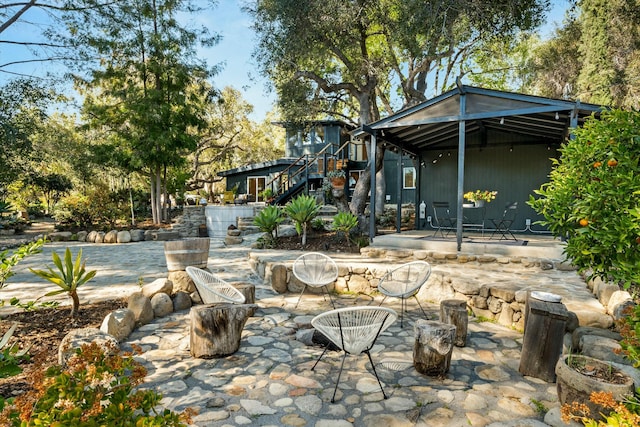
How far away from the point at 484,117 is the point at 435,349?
515 cm

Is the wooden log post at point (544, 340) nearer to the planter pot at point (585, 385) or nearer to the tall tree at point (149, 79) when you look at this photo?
the planter pot at point (585, 385)

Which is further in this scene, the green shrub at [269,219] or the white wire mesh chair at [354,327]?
the green shrub at [269,219]

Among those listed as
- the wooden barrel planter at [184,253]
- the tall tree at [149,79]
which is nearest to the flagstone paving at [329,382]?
the wooden barrel planter at [184,253]

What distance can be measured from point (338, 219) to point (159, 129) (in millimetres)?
8699

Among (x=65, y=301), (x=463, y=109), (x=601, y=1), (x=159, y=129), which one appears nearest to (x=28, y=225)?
(x=159, y=129)

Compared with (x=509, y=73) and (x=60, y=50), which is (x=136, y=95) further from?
(x=509, y=73)

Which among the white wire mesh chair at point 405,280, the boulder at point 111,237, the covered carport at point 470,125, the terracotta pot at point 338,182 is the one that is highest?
the covered carport at point 470,125

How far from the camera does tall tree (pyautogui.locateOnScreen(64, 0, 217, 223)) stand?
12.5 m

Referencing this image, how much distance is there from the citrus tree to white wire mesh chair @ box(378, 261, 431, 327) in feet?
5.54

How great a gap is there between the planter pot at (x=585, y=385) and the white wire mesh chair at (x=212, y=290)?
2.88m

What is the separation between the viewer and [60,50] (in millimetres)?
10195

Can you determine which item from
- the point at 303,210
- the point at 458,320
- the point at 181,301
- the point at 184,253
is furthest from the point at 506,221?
the point at 181,301

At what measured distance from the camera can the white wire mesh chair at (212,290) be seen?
3.55 m

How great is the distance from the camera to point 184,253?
17.7ft
